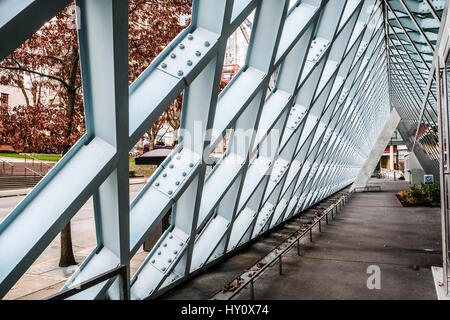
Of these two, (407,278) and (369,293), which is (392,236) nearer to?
(407,278)

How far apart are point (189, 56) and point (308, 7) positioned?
4.46 meters

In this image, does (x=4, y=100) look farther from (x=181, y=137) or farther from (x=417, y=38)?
(x=417, y=38)

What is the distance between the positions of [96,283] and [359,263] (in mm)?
→ 7342

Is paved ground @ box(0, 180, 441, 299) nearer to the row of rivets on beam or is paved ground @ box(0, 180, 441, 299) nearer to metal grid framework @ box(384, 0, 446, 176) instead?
the row of rivets on beam

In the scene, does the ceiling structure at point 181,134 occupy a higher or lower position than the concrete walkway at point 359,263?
higher

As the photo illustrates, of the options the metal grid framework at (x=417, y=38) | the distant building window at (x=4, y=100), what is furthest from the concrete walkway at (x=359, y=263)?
the distant building window at (x=4, y=100)

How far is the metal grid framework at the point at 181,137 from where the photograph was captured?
10.0 ft

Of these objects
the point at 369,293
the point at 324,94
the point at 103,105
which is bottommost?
the point at 369,293

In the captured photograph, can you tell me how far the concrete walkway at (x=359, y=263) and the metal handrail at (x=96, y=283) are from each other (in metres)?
3.23

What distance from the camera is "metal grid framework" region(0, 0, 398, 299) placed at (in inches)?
120

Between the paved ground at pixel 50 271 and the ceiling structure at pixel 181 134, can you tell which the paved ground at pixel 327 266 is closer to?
the paved ground at pixel 50 271

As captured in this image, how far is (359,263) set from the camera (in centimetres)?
874

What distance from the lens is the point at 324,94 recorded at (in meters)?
11.6
